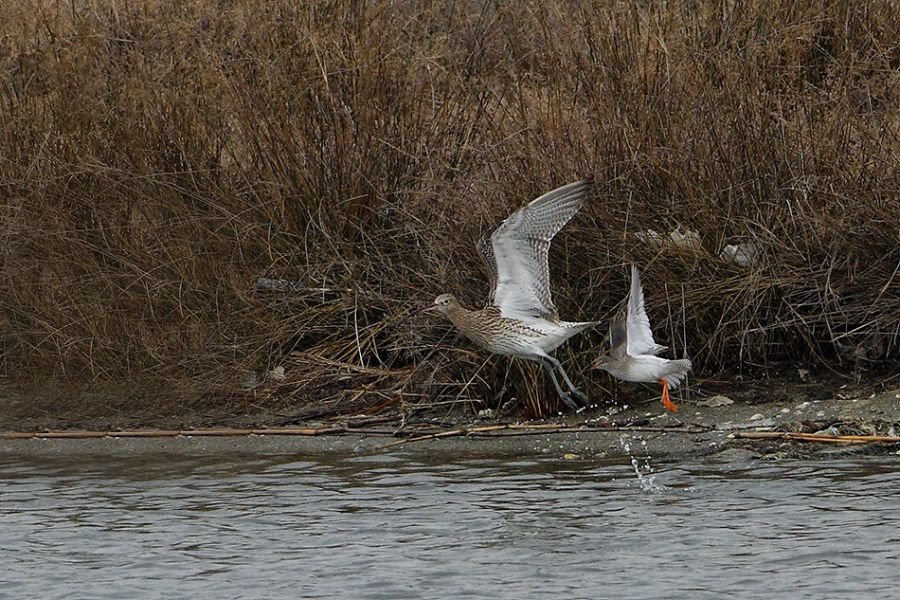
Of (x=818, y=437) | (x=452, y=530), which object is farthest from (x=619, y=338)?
(x=452, y=530)

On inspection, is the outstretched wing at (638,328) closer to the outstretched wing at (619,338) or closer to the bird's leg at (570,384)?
the outstretched wing at (619,338)

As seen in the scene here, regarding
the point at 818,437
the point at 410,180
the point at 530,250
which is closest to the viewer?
the point at 818,437

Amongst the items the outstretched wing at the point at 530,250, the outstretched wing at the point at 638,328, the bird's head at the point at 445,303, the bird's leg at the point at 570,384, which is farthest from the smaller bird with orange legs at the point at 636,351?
the bird's head at the point at 445,303

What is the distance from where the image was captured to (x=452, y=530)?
8109 mm

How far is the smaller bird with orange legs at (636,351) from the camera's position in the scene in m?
9.81

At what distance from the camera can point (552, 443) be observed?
10.1 metres

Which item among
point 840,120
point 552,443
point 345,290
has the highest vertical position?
point 840,120

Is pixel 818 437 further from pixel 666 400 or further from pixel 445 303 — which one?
pixel 445 303

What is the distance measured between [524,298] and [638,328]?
74 cm

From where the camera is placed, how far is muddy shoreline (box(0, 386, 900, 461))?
9625mm

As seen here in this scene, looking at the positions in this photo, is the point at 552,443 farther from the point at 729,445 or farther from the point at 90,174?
the point at 90,174

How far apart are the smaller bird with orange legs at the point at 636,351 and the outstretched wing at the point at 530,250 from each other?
502 mm

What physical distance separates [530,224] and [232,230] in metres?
2.55

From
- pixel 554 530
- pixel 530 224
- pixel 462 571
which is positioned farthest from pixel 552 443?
pixel 462 571
